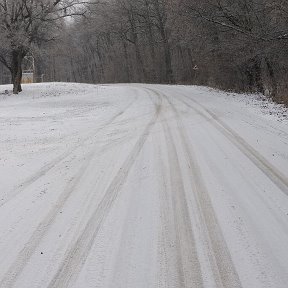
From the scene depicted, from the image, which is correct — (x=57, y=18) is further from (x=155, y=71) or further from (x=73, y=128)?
(x=155, y=71)

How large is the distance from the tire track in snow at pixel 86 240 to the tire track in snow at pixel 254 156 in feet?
9.28

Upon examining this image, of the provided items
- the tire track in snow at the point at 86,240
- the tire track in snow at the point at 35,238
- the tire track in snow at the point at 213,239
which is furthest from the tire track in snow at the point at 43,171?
the tire track in snow at the point at 213,239

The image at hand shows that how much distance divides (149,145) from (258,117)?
18.6 feet

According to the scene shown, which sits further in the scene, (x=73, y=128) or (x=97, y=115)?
(x=97, y=115)

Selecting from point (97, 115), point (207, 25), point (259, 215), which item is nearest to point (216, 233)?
point (259, 215)

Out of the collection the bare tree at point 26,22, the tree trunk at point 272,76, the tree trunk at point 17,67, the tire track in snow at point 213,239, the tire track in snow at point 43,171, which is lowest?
the tire track in snow at point 213,239

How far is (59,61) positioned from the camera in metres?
84.2

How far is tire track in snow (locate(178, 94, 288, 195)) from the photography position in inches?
324

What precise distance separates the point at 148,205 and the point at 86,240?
1.51 metres

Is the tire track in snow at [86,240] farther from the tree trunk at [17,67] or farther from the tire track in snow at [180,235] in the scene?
the tree trunk at [17,67]

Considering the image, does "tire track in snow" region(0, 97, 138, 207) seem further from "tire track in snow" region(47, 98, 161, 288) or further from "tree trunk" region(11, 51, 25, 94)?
"tree trunk" region(11, 51, 25, 94)

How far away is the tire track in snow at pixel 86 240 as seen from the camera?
208 inches

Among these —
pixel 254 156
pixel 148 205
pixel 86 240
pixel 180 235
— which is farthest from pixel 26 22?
pixel 180 235

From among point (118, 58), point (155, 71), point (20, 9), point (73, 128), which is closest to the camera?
point (73, 128)
